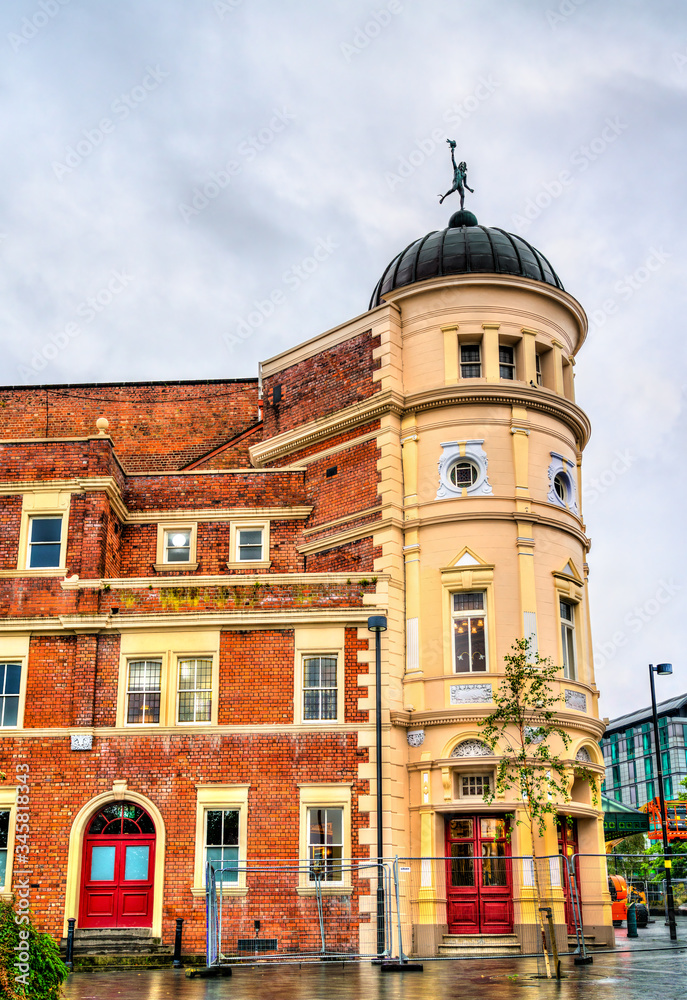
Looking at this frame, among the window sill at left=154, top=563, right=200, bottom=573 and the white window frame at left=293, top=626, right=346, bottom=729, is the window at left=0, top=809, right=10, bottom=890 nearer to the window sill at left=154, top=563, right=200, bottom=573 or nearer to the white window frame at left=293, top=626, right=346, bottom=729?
the white window frame at left=293, top=626, right=346, bottom=729

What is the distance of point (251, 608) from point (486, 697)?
6155 millimetres

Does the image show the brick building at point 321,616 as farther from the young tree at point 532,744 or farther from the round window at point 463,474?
the young tree at point 532,744

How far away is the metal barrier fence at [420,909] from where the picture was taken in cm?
2442

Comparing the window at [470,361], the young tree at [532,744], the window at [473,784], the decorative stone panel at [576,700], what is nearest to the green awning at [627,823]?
the decorative stone panel at [576,700]

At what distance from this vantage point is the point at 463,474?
96.7 feet

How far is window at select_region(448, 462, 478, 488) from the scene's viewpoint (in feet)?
96.2

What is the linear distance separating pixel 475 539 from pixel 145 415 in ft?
47.3

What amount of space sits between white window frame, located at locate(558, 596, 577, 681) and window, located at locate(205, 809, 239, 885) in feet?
29.8

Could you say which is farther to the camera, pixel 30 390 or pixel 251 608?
pixel 30 390

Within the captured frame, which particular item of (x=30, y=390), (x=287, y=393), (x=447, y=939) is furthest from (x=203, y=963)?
(x=30, y=390)

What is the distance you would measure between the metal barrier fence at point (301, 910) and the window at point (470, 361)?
43.0 feet

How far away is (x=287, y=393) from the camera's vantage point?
110 feet

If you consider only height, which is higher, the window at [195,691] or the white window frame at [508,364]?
the white window frame at [508,364]

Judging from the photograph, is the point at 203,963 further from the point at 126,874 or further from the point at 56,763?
the point at 56,763
